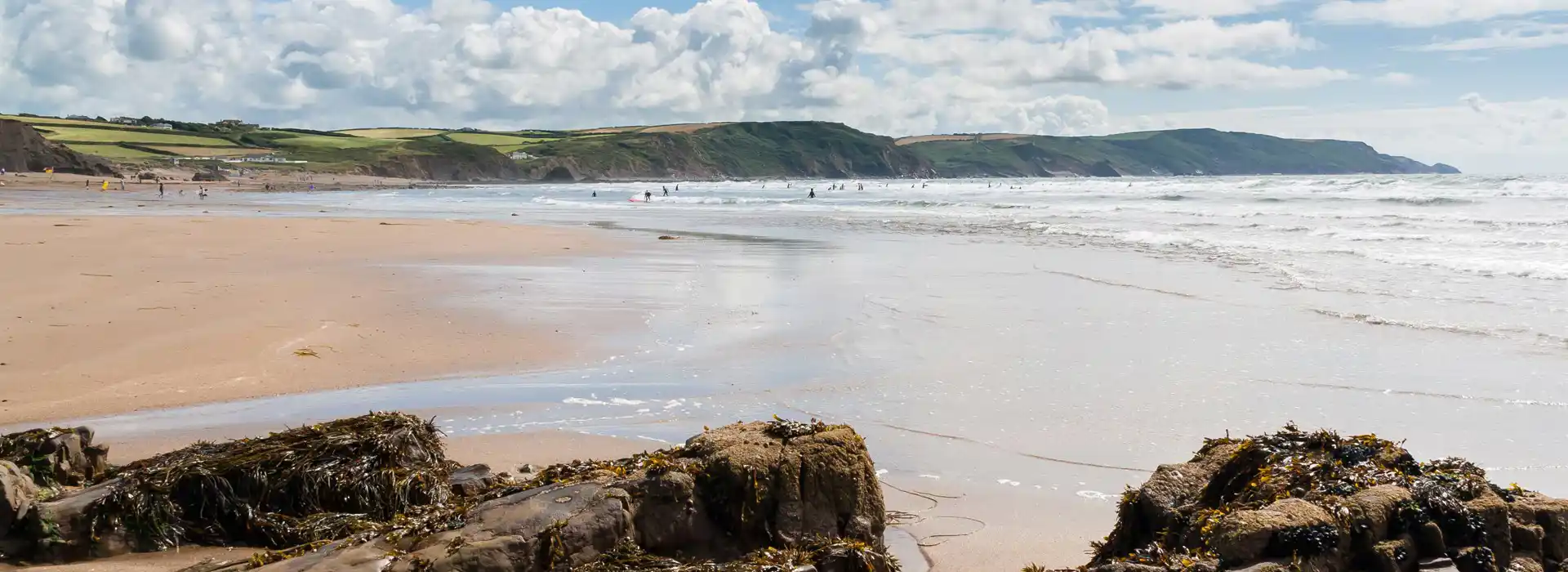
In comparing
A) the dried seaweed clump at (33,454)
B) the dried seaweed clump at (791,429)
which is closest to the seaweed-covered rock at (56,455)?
the dried seaweed clump at (33,454)

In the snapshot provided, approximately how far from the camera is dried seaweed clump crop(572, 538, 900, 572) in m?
3.71

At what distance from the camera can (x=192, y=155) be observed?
111m

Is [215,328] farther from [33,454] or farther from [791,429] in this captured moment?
[791,429]

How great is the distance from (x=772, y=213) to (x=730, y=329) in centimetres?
3500

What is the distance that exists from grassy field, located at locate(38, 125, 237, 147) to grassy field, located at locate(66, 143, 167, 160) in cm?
267

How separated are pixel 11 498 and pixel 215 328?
707 cm

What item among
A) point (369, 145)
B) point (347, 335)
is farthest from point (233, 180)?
point (347, 335)

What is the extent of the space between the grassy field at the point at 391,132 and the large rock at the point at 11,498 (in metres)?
169

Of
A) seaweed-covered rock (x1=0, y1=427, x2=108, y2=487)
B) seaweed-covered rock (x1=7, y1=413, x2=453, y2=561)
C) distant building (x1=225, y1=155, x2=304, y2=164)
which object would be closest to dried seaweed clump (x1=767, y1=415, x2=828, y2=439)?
seaweed-covered rock (x1=7, y1=413, x2=453, y2=561)

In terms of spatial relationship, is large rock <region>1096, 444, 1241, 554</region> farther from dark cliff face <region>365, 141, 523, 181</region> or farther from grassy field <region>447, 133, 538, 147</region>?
grassy field <region>447, 133, 538, 147</region>

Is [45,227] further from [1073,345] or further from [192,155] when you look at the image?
[192,155]

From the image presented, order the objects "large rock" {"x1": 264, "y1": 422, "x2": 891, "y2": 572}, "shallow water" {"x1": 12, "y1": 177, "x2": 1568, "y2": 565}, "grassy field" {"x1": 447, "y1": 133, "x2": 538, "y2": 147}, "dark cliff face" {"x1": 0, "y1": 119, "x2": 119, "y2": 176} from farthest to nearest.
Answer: "grassy field" {"x1": 447, "y1": 133, "x2": 538, "y2": 147}
"dark cliff face" {"x1": 0, "y1": 119, "x2": 119, "y2": 176}
"shallow water" {"x1": 12, "y1": 177, "x2": 1568, "y2": 565}
"large rock" {"x1": 264, "y1": 422, "x2": 891, "y2": 572}

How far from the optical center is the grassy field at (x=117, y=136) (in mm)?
111438

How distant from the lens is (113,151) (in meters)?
104
